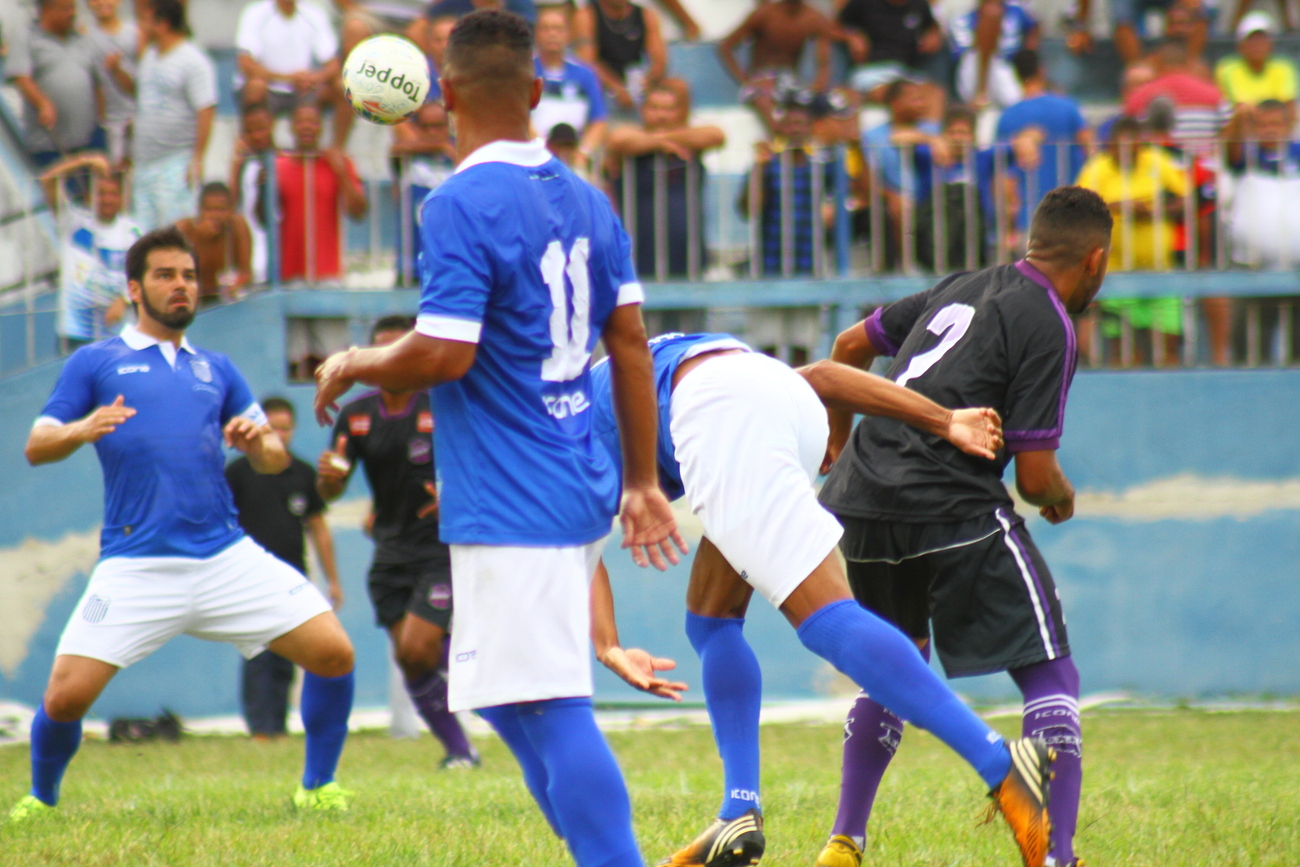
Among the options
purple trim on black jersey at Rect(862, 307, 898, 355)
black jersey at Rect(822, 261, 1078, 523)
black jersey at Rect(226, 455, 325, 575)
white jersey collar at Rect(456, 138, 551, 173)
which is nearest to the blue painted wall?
black jersey at Rect(226, 455, 325, 575)

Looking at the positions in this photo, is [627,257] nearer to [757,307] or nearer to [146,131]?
[757,307]

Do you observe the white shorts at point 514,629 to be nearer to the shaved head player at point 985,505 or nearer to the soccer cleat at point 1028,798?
the soccer cleat at point 1028,798

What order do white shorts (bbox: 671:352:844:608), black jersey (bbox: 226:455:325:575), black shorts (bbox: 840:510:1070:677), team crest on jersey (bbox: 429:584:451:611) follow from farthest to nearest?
1. black jersey (bbox: 226:455:325:575)
2. team crest on jersey (bbox: 429:584:451:611)
3. black shorts (bbox: 840:510:1070:677)
4. white shorts (bbox: 671:352:844:608)

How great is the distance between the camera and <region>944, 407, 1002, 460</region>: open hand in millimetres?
4324

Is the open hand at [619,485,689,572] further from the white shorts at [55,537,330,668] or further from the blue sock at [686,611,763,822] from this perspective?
the white shorts at [55,537,330,668]

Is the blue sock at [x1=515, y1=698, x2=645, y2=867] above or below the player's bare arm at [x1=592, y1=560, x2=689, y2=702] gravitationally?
below

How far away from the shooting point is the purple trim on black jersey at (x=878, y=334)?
5102mm

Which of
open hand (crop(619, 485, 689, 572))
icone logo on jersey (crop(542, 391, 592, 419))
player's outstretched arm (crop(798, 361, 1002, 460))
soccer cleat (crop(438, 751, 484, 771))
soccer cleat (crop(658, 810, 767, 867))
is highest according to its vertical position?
icone logo on jersey (crop(542, 391, 592, 419))

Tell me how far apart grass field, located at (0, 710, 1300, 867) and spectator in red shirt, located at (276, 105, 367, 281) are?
13.9ft

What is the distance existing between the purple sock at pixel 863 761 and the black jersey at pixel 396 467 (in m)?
4.05

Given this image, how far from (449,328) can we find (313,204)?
8.38 meters

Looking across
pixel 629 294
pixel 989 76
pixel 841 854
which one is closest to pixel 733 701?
pixel 841 854

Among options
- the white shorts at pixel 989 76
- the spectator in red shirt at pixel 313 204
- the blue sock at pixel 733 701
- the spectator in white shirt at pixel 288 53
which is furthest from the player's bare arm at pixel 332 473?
the white shorts at pixel 989 76

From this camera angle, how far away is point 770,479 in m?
4.11
